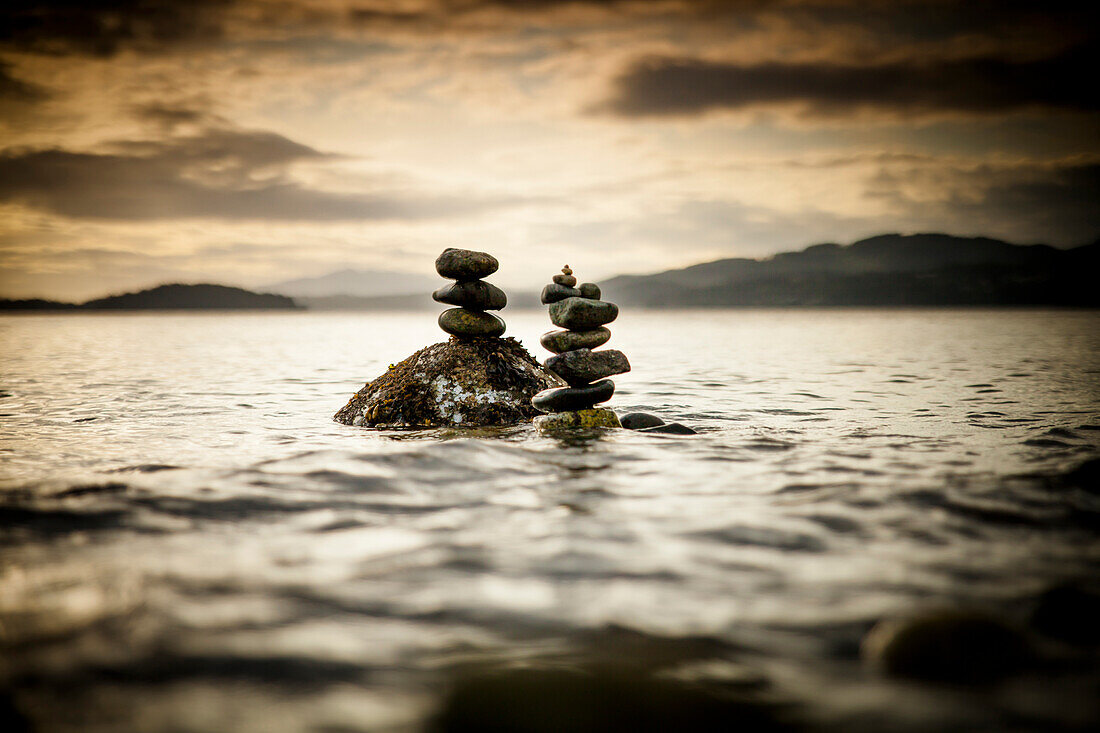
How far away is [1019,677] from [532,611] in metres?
2.65

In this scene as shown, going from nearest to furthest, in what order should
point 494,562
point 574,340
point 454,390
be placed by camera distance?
point 494,562 < point 574,340 < point 454,390

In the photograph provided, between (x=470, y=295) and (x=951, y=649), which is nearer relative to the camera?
(x=951, y=649)

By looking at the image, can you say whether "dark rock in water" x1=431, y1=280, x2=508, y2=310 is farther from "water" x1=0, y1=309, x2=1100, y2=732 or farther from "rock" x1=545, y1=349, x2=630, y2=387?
"water" x1=0, y1=309, x2=1100, y2=732

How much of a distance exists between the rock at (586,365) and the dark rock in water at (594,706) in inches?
338

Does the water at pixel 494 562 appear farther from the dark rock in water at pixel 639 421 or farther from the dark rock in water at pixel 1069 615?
the dark rock in water at pixel 639 421

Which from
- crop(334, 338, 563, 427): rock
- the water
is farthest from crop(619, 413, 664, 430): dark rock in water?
crop(334, 338, 563, 427): rock

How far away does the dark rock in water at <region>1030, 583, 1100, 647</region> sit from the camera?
3688mm

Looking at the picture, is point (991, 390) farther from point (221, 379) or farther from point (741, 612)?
point (221, 379)

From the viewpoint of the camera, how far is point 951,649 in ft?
11.3

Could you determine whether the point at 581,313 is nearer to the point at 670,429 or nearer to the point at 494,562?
the point at 670,429

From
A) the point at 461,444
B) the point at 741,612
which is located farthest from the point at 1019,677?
the point at 461,444

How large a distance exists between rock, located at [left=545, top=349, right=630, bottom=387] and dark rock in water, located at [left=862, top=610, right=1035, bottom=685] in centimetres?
837

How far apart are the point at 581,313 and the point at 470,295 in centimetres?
282

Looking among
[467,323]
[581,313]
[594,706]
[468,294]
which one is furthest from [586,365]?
[594,706]
